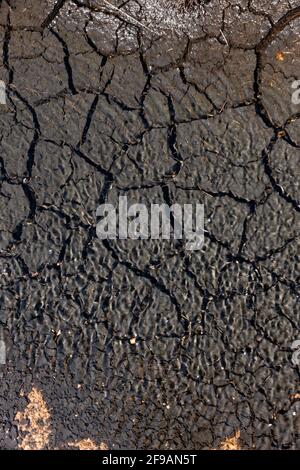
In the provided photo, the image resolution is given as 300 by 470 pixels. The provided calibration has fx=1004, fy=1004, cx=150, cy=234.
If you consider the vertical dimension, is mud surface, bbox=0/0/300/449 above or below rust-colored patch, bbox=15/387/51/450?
above

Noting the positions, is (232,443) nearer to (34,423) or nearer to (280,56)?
(34,423)

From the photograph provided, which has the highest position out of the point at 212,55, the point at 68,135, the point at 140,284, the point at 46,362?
the point at 212,55

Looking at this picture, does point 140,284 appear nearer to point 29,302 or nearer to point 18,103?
point 29,302

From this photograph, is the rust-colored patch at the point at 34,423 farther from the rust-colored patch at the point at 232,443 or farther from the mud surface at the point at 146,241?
the rust-colored patch at the point at 232,443

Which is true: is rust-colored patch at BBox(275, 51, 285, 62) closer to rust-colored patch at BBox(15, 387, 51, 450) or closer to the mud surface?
the mud surface

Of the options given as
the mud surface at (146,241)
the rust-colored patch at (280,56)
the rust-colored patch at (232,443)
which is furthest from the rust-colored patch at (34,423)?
the rust-colored patch at (280,56)

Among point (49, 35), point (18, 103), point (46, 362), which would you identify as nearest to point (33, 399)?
point (46, 362)

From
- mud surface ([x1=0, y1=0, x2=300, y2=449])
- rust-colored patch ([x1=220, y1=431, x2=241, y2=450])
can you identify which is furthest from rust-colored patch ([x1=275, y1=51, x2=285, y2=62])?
rust-colored patch ([x1=220, y1=431, x2=241, y2=450])
